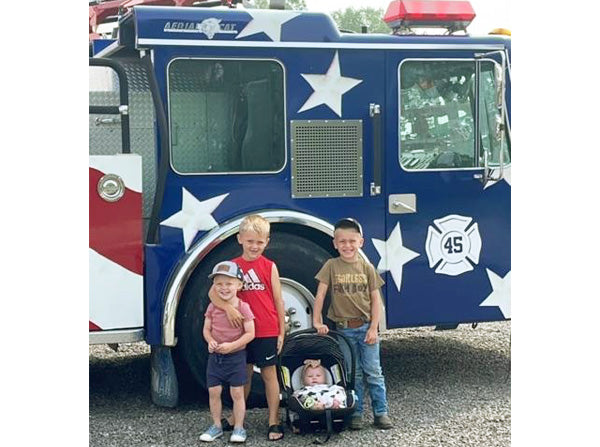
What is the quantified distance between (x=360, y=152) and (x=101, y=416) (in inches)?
88.5

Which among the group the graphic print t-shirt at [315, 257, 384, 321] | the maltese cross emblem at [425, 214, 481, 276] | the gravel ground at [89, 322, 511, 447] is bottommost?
the gravel ground at [89, 322, 511, 447]

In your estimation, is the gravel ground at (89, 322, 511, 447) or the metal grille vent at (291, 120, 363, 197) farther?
the metal grille vent at (291, 120, 363, 197)

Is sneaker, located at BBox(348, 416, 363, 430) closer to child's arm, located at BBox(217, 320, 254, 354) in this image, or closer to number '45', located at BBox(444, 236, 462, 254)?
child's arm, located at BBox(217, 320, 254, 354)

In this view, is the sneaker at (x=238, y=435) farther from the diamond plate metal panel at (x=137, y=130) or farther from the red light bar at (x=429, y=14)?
the red light bar at (x=429, y=14)

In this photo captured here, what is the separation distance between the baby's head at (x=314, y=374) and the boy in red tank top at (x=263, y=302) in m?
0.22

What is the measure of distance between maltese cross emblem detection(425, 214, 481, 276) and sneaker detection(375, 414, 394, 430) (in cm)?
106

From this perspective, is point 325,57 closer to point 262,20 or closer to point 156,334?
point 262,20

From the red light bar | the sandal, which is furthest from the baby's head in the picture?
the red light bar

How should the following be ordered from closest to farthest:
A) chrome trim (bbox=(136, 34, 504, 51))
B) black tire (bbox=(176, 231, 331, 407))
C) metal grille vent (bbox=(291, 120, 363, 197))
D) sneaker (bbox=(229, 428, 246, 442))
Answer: sneaker (bbox=(229, 428, 246, 442)), chrome trim (bbox=(136, 34, 504, 51)), black tire (bbox=(176, 231, 331, 407)), metal grille vent (bbox=(291, 120, 363, 197))

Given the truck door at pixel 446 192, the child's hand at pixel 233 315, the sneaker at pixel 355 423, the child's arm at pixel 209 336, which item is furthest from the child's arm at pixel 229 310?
the truck door at pixel 446 192

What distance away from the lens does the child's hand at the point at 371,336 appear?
583 centimetres

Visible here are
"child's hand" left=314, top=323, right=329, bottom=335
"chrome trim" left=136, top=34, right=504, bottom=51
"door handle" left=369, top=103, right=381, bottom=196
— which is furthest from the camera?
"door handle" left=369, top=103, right=381, bottom=196

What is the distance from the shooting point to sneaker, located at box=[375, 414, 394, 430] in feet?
19.2

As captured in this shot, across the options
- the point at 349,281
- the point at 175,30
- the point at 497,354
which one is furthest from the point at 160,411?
the point at 497,354
